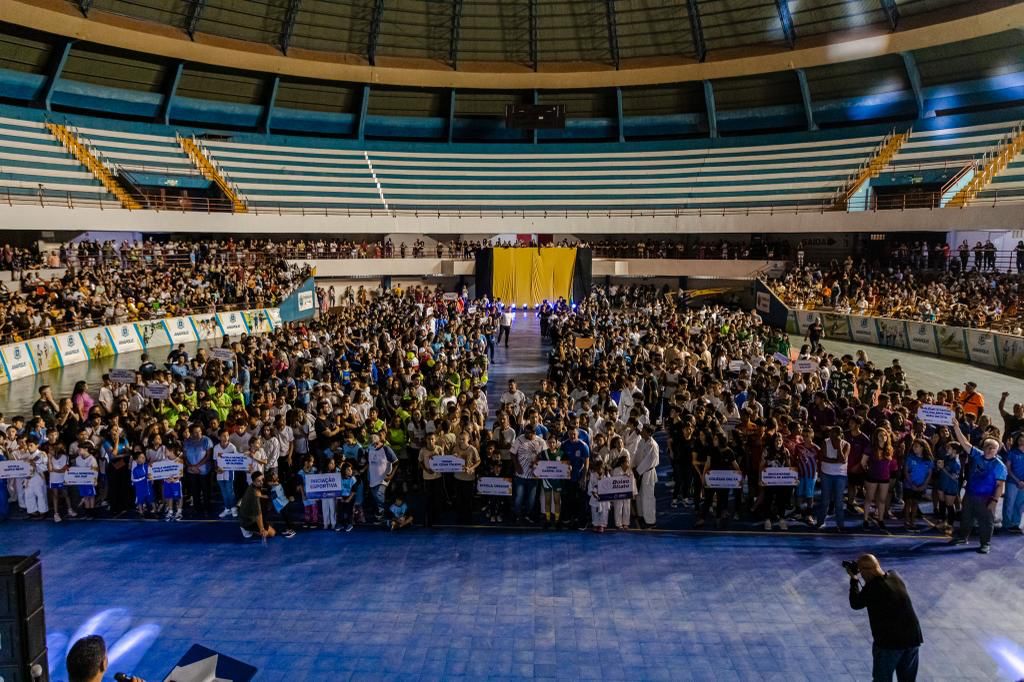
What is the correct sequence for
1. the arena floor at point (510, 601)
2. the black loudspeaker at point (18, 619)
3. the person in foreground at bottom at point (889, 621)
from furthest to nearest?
1. the arena floor at point (510, 601)
2. the person in foreground at bottom at point (889, 621)
3. the black loudspeaker at point (18, 619)

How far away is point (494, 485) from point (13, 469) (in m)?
7.52

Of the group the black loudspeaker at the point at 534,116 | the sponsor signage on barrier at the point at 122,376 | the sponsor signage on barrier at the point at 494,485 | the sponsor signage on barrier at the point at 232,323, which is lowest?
the sponsor signage on barrier at the point at 494,485

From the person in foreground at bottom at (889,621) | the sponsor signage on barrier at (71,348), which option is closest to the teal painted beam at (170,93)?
the sponsor signage on barrier at (71,348)

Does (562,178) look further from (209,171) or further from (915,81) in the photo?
(209,171)

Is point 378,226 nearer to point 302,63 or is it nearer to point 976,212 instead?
point 302,63

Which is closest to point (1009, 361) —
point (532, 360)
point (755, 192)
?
point (532, 360)

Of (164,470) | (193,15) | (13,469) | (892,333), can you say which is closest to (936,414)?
(164,470)

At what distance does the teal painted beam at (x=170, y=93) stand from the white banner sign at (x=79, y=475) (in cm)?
3849

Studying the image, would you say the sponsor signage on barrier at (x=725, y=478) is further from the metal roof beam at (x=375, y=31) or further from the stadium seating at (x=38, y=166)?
the metal roof beam at (x=375, y=31)

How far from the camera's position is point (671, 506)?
12.2 m

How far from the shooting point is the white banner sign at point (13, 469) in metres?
11.3

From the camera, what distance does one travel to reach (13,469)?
11.3 metres

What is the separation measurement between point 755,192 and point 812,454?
120 feet

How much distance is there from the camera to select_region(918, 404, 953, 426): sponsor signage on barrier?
11898 millimetres
